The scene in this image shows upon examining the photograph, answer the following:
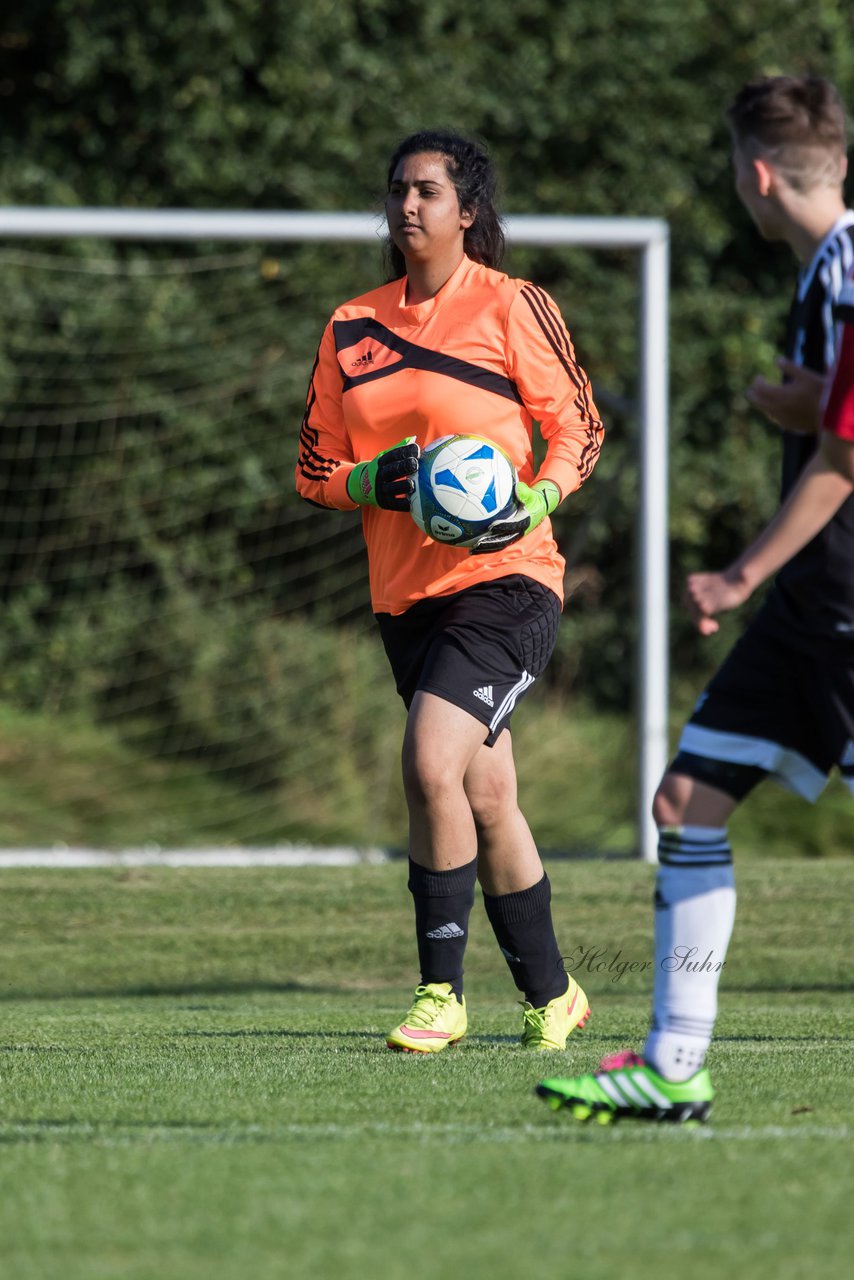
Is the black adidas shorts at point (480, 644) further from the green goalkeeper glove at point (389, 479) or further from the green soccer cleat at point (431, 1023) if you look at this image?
the green soccer cleat at point (431, 1023)

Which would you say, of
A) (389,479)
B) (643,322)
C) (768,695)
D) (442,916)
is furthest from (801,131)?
(643,322)

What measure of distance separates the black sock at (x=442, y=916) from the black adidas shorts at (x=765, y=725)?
158cm

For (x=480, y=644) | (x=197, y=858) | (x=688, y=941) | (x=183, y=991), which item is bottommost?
(x=197, y=858)

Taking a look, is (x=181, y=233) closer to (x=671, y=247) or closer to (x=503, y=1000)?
(x=503, y=1000)

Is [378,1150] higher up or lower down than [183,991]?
higher up

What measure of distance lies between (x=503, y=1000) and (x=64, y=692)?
6.57 m

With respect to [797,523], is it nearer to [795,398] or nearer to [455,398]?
[795,398]

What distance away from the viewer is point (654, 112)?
1727cm

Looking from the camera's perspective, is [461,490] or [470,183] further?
[470,183]

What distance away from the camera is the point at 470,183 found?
17.9ft

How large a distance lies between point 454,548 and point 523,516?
0.92 ft

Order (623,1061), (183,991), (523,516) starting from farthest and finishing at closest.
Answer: (183,991)
(523,516)
(623,1061)

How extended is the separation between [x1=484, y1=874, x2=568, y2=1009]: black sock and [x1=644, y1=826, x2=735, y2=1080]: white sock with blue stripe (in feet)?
5.36

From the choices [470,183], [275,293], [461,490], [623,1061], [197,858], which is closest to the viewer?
[623,1061]
